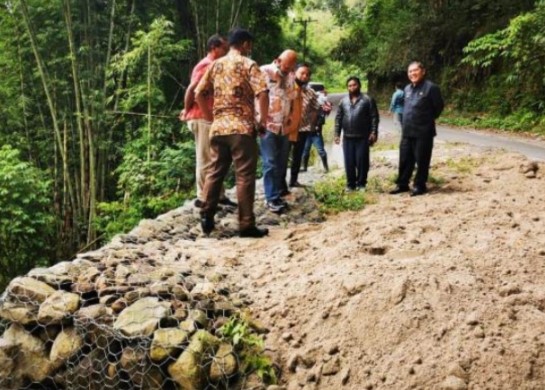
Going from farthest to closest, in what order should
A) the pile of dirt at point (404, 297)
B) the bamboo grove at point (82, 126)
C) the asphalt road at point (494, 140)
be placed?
1. the asphalt road at point (494, 140)
2. the bamboo grove at point (82, 126)
3. the pile of dirt at point (404, 297)

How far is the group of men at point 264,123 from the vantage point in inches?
168

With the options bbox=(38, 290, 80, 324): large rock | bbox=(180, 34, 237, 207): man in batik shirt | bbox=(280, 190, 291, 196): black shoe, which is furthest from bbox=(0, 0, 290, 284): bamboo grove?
bbox=(38, 290, 80, 324): large rock

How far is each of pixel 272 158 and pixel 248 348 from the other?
8.23 ft

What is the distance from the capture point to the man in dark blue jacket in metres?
5.59

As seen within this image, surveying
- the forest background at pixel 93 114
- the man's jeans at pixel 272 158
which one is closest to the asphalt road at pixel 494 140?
the forest background at pixel 93 114

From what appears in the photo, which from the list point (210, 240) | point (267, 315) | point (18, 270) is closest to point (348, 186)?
point (210, 240)

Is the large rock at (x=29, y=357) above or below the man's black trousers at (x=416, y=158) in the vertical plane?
below

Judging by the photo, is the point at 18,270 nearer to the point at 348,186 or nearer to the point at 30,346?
the point at 348,186

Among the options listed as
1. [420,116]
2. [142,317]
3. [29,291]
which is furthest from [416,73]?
[29,291]

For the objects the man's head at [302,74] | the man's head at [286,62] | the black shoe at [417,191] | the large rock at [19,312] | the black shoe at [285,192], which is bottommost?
the large rock at [19,312]

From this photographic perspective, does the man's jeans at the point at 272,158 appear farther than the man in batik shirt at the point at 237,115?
Yes

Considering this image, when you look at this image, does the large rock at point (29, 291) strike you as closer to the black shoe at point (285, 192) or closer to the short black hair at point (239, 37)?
the short black hair at point (239, 37)

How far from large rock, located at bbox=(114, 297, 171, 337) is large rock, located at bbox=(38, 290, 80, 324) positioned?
1.05 ft

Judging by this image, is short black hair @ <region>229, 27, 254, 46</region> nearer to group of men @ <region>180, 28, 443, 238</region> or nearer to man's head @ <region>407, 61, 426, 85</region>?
group of men @ <region>180, 28, 443, 238</region>
